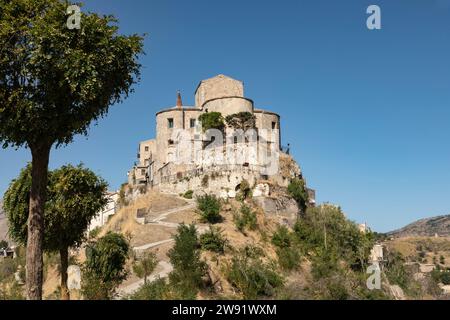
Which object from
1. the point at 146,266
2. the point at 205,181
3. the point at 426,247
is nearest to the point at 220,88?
the point at 205,181

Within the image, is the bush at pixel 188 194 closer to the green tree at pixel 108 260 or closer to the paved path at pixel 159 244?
the paved path at pixel 159 244

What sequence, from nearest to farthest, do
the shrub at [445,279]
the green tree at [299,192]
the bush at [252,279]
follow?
the bush at [252,279], the green tree at [299,192], the shrub at [445,279]

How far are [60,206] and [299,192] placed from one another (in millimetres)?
34470

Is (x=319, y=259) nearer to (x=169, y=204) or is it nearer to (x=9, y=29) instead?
(x=169, y=204)

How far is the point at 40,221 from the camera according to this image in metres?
14.6

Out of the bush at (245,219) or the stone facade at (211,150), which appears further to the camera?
the stone facade at (211,150)

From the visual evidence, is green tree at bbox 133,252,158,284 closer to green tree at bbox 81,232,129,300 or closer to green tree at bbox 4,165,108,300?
green tree at bbox 81,232,129,300

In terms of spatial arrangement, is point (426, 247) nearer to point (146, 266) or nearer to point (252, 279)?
point (252, 279)

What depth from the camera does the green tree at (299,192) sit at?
54.0 metres

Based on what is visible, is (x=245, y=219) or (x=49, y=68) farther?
(x=245, y=219)

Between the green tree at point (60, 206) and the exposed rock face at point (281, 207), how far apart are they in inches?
1080

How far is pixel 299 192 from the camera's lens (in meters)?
54.2

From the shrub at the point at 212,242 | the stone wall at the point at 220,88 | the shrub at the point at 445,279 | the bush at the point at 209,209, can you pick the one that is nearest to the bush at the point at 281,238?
the bush at the point at 209,209

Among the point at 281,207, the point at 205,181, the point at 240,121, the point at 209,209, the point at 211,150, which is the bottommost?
the point at 209,209
